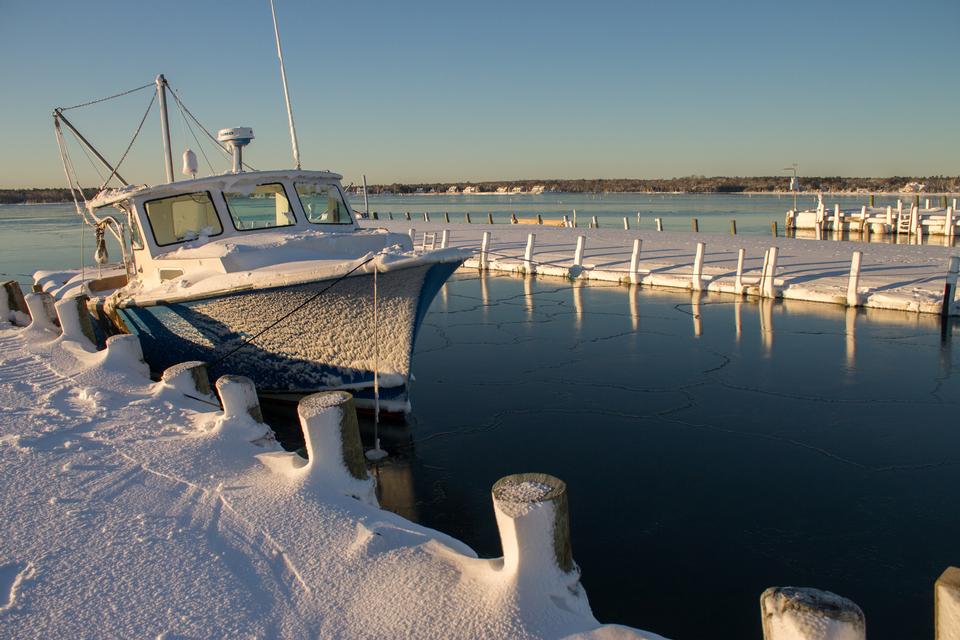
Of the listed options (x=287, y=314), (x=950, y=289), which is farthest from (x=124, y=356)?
(x=950, y=289)

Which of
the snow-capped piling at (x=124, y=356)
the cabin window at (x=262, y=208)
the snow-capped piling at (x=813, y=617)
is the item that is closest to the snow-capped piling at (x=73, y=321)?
the snow-capped piling at (x=124, y=356)

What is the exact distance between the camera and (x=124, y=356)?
8.02 metres

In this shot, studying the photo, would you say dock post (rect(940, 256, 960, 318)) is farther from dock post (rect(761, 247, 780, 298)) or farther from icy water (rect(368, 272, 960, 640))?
dock post (rect(761, 247, 780, 298))

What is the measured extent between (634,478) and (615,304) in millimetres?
9965

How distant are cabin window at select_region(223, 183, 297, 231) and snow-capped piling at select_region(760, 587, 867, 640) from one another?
9.68 metres

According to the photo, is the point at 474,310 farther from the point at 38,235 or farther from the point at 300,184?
the point at 38,235

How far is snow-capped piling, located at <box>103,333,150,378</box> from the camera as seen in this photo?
793 cm

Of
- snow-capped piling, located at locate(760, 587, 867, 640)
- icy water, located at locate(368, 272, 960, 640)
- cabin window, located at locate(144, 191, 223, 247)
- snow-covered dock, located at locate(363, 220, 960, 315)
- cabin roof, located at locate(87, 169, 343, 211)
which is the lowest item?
icy water, located at locate(368, 272, 960, 640)

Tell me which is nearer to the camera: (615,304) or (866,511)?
(866,511)

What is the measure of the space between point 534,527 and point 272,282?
238 inches

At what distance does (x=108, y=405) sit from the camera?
21.8 feet

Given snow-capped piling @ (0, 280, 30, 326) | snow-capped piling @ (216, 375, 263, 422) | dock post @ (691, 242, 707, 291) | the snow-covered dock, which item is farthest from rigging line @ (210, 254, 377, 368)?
dock post @ (691, 242, 707, 291)

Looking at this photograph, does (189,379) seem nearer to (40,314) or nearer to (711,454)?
(711,454)

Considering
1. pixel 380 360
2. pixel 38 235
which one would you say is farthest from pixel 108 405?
pixel 38 235
